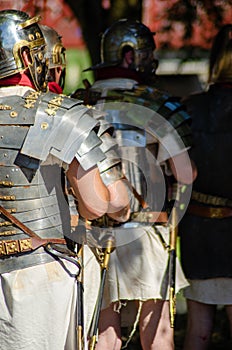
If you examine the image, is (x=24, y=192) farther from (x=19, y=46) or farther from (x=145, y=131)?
(x=145, y=131)

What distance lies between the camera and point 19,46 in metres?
3.77

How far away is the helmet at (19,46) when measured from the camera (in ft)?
12.4

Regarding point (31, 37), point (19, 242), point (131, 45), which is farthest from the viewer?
point (131, 45)

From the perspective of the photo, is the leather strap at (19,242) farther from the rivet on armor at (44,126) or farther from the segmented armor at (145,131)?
the segmented armor at (145,131)

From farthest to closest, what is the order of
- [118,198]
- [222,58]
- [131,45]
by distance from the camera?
[222,58]
[131,45]
[118,198]

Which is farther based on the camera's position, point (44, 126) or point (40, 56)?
point (40, 56)

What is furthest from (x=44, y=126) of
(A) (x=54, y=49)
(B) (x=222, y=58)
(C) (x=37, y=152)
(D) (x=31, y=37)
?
(B) (x=222, y=58)

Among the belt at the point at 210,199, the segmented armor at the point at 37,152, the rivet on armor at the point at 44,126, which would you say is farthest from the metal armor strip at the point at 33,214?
the belt at the point at 210,199

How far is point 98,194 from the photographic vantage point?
376cm

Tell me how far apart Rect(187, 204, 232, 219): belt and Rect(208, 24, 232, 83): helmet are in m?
0.86

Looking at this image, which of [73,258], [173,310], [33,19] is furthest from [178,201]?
[33,19]

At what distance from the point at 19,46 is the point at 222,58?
2128 millimetres

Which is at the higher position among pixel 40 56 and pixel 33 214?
pixel 40 56

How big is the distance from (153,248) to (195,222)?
0.64 metres
